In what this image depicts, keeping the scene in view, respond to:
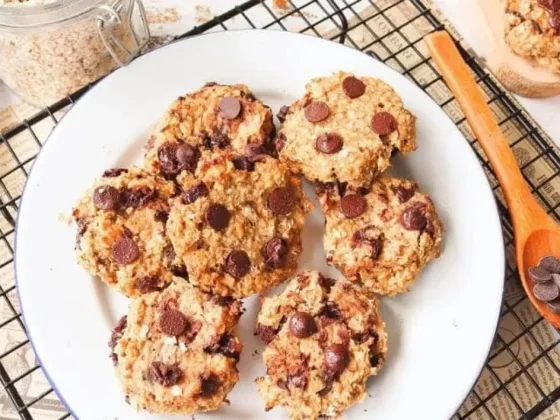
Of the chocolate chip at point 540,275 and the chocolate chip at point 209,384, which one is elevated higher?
the chocolate chip at point 209,384

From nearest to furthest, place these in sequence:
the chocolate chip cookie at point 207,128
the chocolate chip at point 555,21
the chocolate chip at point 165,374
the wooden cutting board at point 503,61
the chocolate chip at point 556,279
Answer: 1. the chocolate chip at point 165,374
2. the chocolate chip cookie at point 207,128
3. the chocolate chip at point 556,279
4. the chocolate chip at point 555,21
5. the wooden cutting board at point 503,61

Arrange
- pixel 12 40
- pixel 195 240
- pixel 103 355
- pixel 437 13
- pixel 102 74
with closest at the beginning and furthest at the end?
pixel 195 240 → pixel 103 355 → pixel 12 40 → pixel 102 74 → pixel 437 13

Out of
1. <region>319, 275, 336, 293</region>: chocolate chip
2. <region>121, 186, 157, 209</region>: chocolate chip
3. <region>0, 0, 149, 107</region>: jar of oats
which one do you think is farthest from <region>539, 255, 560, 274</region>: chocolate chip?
<region>0, 0, 149, 107</region>: jar of oats

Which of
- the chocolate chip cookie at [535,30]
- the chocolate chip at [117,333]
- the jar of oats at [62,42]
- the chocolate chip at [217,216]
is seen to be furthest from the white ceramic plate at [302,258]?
the chocolate chip cookie at [535,30]

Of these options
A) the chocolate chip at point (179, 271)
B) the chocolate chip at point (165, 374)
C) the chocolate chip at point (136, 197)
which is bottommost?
the chocolate chip at point (165, 374)

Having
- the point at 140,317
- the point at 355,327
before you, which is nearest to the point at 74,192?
the point at 140,317

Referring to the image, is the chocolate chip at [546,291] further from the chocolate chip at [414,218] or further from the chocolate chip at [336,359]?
the chocolate chip at [336,359]

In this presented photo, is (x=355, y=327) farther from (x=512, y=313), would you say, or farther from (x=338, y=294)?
(x=512, y=313)
